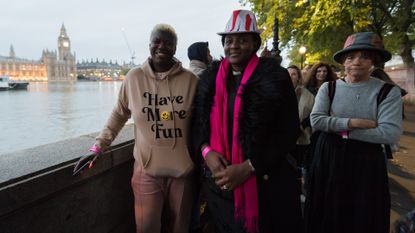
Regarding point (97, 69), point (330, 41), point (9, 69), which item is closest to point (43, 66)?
point (9, 69)

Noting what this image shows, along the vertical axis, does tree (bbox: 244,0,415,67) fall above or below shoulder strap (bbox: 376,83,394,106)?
above

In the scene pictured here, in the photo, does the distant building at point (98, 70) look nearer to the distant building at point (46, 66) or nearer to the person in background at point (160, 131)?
the distant building at point (46, 66)

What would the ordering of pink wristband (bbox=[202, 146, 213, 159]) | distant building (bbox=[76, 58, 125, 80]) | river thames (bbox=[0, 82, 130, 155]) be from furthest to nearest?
distant building (bbox=[76, 58, 125, 80]) < river thames (bbox=[0, 82, 130, 155]) < pink wristband (bbox=[202, 146, 213, 159])

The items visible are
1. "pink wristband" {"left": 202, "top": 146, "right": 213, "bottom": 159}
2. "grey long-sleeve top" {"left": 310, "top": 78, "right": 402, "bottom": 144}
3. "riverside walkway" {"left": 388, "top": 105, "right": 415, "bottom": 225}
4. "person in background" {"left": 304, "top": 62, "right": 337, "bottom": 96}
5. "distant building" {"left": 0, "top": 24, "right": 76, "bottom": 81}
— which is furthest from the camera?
"distant building" {"left": 0, "top": 24, "right": 76, "bottom": 81}

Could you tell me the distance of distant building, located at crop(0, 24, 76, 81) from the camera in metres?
122

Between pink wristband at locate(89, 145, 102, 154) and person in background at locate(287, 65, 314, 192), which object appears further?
person in background at locate(287, 65, 314, 192)

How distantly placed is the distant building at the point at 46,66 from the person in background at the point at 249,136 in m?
145

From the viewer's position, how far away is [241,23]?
1.79 metres

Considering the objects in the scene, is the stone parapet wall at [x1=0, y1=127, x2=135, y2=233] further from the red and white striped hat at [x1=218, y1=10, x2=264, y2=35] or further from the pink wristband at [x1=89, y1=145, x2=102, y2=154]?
the red and white striped hat at [x1=218, y1=10, x2=264, y2=35]

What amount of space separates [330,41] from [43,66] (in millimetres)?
148968

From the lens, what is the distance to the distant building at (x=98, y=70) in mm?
164925

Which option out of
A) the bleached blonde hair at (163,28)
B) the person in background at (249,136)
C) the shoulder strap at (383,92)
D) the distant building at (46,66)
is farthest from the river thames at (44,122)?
the distant building at (46,66)

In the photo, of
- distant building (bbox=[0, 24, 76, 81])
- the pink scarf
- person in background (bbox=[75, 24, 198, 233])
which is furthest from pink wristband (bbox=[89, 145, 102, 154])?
distant building (bbox=[0, 24, 76, 81])

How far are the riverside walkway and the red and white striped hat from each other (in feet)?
9.69
